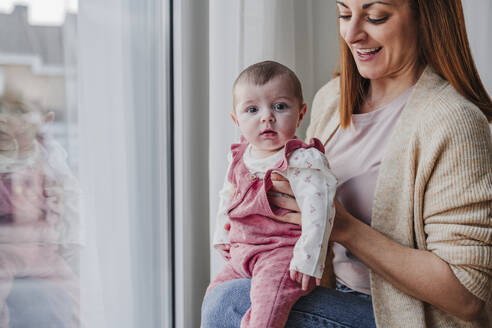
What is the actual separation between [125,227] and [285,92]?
0.67 metres

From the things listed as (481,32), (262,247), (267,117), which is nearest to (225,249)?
(262,247)

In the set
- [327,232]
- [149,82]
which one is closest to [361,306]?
[327,232]

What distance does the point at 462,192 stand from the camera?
3.52ft

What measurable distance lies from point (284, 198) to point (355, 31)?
0.47 metres

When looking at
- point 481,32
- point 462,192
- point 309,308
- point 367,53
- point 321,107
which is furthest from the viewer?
point 481,32

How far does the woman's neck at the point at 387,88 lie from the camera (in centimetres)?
131

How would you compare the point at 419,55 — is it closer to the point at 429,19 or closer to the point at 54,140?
the point at 429,19

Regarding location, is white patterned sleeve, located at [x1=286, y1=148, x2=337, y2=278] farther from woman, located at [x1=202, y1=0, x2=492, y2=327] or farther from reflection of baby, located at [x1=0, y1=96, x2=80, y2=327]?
reflection of baby, located at [x1=0, y1=96, x2=80, y2=327]

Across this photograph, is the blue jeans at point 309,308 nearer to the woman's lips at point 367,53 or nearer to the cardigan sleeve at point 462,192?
the cardigan sleeve at point 462,192

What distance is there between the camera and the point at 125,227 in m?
1.50

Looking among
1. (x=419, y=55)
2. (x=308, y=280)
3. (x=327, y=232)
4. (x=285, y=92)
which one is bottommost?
(x=308, y=280)

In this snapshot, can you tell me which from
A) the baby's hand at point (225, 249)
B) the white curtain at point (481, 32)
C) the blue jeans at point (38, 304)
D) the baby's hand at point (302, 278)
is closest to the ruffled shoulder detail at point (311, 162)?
the baby's hand at point (302, 278)

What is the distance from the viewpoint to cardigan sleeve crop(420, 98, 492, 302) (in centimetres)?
107

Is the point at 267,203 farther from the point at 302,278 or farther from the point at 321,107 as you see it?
the point at 321,107
